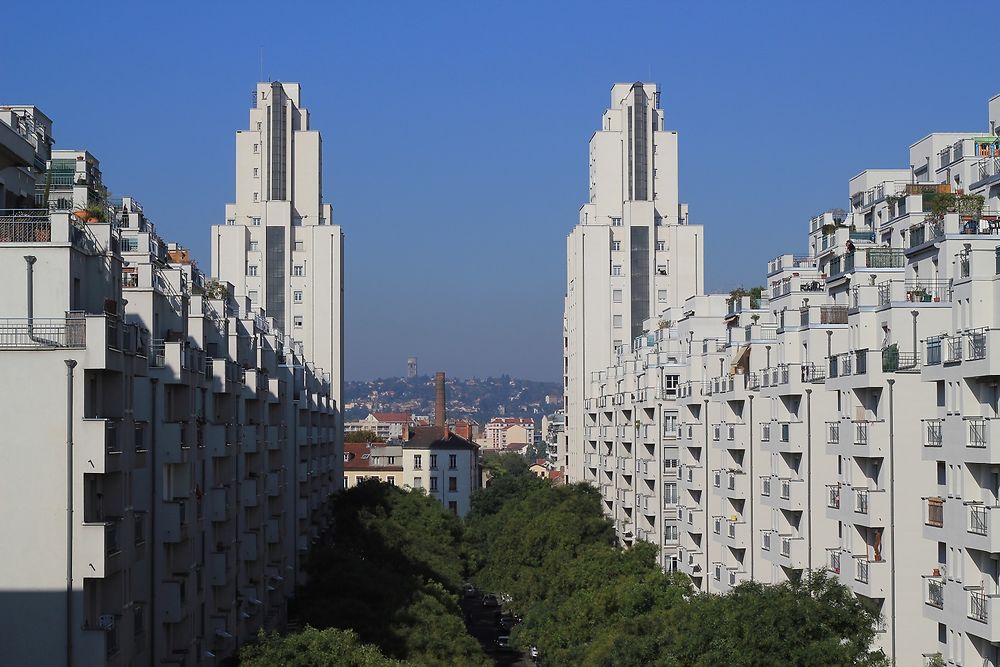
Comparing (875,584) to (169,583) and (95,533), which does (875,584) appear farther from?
(95,533)

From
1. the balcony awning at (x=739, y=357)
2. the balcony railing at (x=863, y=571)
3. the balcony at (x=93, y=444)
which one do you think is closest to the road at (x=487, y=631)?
the balcony awning at (x=739, y=357)

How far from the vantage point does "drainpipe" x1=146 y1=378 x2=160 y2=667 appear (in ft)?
133

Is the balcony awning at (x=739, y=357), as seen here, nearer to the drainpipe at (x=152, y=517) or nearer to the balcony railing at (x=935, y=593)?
the balcony railing at (x=935, y=593)

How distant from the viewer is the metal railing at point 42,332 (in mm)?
32188

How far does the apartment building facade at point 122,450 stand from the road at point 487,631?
22.1 metres

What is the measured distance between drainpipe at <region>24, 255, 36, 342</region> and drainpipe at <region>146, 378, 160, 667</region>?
9.80 meters

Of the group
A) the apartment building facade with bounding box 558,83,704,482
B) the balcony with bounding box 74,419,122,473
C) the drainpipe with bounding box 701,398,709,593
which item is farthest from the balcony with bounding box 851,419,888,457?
the apartment building facade with bounding box 558,83,704,482

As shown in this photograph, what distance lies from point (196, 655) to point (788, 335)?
2482cm

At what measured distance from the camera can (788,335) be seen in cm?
5597

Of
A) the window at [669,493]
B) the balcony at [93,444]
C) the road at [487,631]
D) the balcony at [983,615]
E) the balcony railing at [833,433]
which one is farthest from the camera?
the road at [487,631]

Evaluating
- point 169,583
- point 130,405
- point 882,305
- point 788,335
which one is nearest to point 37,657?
point 130,405

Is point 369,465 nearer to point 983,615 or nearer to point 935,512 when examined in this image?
point 935,512

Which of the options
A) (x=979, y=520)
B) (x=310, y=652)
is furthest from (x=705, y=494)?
(x=310, y=652)

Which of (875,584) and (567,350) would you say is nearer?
(875,584)
